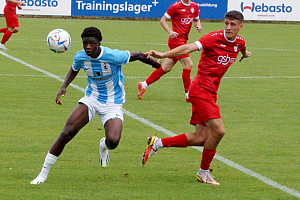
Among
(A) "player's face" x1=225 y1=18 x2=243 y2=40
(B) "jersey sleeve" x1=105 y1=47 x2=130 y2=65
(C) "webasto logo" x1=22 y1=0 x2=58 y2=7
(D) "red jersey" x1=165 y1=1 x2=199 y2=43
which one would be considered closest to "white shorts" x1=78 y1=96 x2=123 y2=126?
(B) "jersey sleeve" x1=105 y1=47 x2=130 y2=65

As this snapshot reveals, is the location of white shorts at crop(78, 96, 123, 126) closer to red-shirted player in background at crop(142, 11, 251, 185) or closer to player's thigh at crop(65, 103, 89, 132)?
player's thigh at crop(65, 103, 89, 132)

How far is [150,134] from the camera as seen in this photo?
8.79 m

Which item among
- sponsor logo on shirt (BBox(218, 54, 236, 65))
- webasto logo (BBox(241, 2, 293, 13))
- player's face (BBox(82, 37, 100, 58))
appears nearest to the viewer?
player's face (BBox(82, 37, 100, 58))

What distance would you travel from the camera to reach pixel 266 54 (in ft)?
65.8

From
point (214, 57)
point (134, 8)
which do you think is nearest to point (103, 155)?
point (214, 57)

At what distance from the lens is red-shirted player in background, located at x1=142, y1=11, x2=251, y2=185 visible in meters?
6.38

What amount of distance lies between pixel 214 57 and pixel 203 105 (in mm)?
616

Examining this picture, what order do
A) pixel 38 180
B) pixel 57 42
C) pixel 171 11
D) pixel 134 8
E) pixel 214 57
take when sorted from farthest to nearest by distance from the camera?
1. pixel 134 8
2. pixel 171 11
3. pixel 57 42
4. pixel 214 57
5. pixel 38 180

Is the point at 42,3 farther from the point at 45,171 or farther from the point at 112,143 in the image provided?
the point at 45,171

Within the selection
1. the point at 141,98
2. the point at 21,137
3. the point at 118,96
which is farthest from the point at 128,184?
the point at 141,98

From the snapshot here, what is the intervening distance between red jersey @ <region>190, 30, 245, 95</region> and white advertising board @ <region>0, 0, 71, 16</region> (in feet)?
79.4

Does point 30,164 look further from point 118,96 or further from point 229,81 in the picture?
point 229,81

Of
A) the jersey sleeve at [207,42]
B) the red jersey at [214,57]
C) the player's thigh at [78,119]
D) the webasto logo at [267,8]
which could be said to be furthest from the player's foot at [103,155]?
the webasto logo at [267,8]

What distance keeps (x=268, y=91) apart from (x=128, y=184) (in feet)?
24.9
